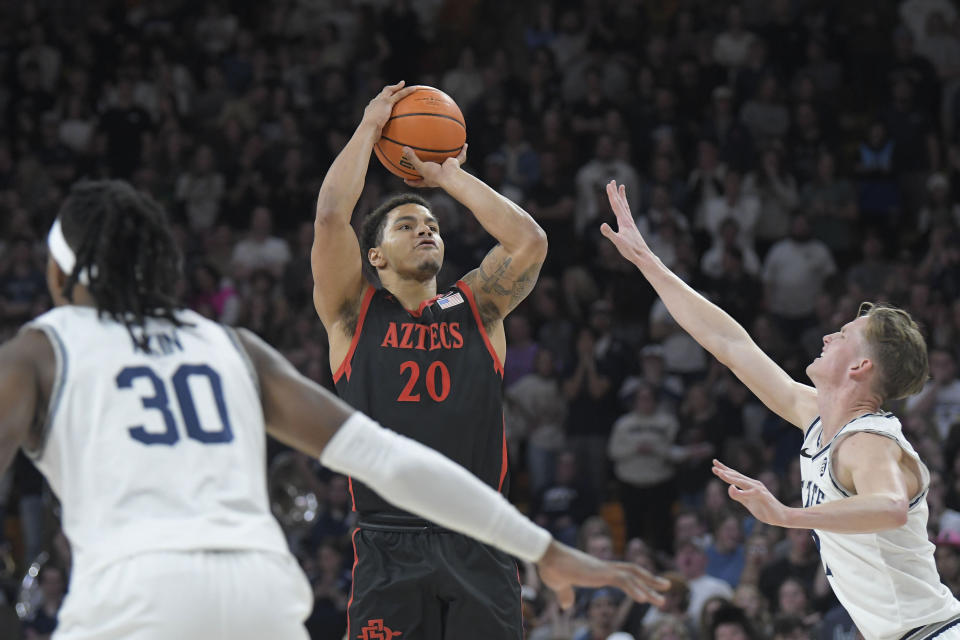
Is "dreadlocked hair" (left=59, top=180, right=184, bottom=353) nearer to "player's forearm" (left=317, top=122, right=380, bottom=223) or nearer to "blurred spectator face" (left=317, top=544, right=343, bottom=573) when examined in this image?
"player's forearm" (left=317, top=122, right=380, bottom=223)

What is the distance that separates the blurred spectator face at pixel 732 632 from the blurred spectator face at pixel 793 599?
0.84 meters

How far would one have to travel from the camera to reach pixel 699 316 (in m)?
5.59

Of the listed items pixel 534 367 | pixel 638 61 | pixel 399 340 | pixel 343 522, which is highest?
pixel 638 61

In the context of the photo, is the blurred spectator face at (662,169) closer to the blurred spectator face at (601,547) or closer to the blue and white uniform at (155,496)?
the blurred spectator face at (601,547)

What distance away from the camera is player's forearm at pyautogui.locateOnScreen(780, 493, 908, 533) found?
415 cm

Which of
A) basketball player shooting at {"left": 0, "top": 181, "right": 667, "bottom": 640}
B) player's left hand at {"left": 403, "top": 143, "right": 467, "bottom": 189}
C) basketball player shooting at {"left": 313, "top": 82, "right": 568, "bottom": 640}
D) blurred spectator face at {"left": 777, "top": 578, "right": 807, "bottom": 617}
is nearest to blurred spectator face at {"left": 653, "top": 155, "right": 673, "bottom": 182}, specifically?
blurred spectator face at {"left": 777, "top": 578, "right": 807, "bottom": 617}

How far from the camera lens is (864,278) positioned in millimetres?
13062

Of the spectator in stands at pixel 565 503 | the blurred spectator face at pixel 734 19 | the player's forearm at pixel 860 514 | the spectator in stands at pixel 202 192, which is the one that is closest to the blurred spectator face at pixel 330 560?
the spectator in stands at pixel 565 503

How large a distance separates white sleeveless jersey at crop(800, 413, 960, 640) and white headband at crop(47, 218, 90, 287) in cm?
261

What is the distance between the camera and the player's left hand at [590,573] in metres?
3.17

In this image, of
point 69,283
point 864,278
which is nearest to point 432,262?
point 69,283

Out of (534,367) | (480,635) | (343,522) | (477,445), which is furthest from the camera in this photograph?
(534,367)

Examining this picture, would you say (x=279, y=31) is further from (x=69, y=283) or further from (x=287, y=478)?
(x=69, y=283)

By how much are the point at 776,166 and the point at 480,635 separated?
9.71 metres
